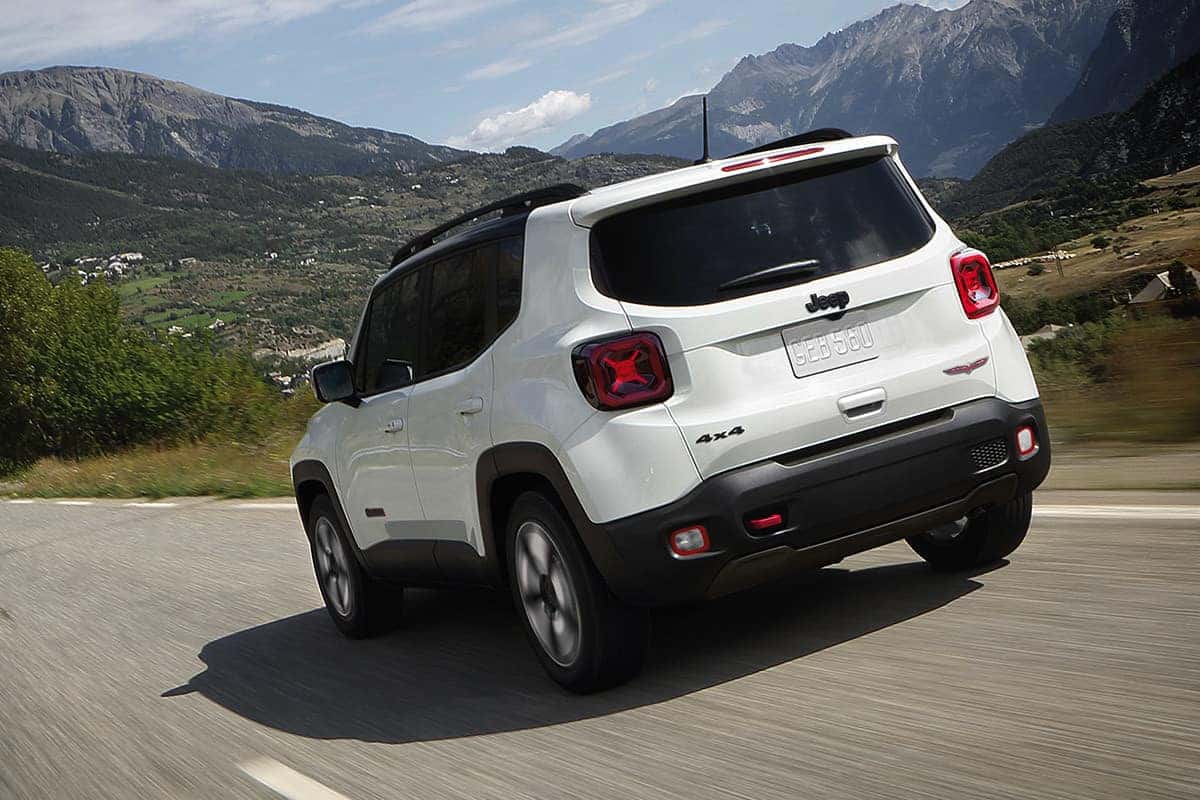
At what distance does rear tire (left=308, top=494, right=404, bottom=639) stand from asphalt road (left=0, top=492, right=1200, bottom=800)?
103mm

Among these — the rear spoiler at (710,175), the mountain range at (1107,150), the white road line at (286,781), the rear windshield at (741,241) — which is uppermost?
the rear spoiler at (710,175)

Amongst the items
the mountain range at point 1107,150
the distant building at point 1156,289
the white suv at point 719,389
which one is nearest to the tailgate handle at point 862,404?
the white suv at point 719,389

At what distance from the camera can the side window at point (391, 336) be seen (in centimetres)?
559

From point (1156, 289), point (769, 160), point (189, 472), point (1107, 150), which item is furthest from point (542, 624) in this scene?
point (1107, 150)

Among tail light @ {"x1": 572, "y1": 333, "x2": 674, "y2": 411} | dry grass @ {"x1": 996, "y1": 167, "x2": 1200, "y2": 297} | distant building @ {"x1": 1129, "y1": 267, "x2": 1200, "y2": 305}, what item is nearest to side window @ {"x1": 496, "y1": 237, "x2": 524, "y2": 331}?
tail light @ {"x1": 572, "y1": 333, "x2": 674, "y2": 411}

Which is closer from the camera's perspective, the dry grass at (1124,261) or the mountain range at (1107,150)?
the dry grass at (1124,261)

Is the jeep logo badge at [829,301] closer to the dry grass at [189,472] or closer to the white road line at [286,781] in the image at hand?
the white road line at [286,781]

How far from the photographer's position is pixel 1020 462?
14.9ft

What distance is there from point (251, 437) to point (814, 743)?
2235cm

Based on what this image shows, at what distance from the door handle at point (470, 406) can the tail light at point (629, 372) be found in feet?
2.50

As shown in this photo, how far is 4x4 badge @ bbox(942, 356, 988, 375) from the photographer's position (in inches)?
175

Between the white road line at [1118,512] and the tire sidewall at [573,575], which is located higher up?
the tire sidewall at [573,575]

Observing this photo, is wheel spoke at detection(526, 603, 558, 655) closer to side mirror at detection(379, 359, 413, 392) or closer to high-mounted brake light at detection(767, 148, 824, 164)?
side mirror at detection(379, 359, 413, 392)

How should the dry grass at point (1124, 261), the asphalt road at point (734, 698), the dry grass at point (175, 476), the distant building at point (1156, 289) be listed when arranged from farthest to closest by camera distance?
the dry grass at point (175, 476) → the dry grass at point (1124, 261) → the distant building at point (1156, 289) → the asphalt road at point (734, 698)
